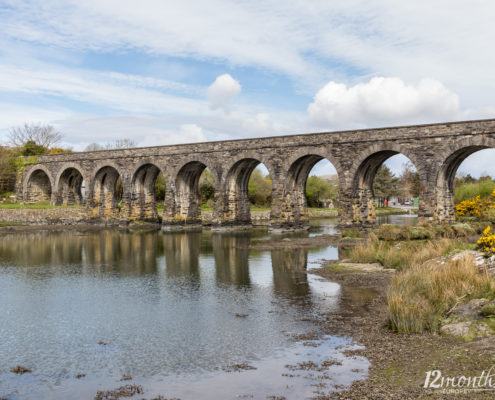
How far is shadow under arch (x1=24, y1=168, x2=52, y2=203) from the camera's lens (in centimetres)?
5441

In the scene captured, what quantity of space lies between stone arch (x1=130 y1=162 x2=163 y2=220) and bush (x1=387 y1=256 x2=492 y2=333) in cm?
3590

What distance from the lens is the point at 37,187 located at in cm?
5566

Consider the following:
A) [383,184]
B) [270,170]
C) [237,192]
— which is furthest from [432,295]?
[383,184]

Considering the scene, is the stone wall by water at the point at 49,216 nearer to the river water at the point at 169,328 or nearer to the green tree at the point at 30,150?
the green tree at the point at 30,150

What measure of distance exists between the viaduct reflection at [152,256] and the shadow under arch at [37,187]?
18847 mm

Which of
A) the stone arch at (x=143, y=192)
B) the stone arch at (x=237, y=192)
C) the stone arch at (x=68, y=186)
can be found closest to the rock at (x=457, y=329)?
the stone arch at (x=237, y=192)

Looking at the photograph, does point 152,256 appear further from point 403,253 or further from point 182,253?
point 403,253

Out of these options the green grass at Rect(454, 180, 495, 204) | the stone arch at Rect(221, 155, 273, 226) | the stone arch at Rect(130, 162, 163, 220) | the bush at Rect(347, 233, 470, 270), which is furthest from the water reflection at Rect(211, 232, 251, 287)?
the green grass at Rect(454, 180, 495, 204)

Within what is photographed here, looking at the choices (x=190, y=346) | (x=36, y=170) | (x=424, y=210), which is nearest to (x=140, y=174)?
(x=36, y=170)

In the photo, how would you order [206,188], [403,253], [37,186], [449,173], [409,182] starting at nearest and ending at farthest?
[403,253] < [449,173] < [37,186] < [206,188] < [409,182]

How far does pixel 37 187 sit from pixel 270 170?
31832 millimetres

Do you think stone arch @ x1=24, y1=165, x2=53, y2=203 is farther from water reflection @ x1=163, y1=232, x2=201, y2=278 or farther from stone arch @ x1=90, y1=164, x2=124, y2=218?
water reflection @ x1=163, y1=232, x2=201, y2=278

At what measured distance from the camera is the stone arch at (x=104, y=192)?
48344 mm

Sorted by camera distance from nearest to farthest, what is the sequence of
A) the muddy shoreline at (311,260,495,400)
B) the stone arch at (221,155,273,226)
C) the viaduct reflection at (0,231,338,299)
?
1. the muddy shoreline at (311,260,495,400)
2. the viaduct reflection at (0,231,338,299)
3. the stone arch at (221,155,273,226)
